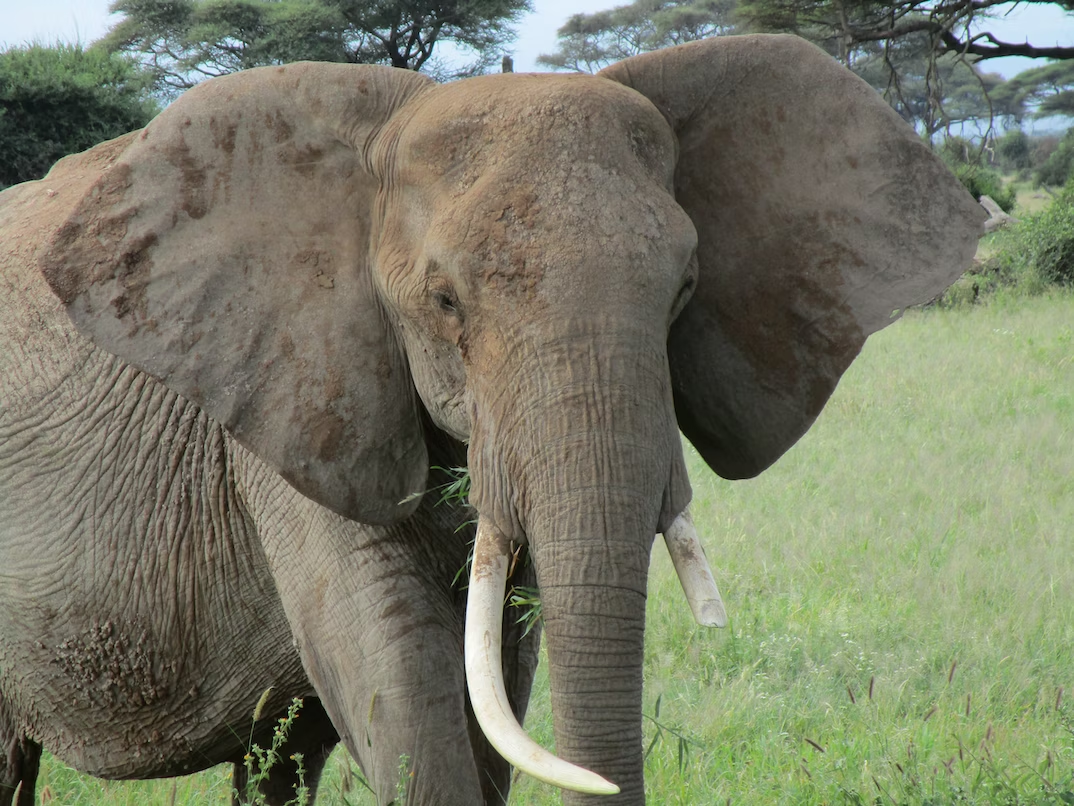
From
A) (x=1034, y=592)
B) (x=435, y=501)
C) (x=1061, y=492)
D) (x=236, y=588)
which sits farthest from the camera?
(x=1061, y=492)

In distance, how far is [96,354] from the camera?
2836 mm

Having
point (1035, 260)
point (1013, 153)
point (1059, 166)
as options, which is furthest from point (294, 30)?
point (1013, 153)

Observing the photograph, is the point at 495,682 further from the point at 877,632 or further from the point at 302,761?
the point at 877,632

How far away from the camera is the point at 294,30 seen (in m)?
24.7

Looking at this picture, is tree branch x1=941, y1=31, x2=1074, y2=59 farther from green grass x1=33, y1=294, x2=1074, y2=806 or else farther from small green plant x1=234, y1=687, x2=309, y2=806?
small green plant x1=234, y1=687, x2=309, y2=806

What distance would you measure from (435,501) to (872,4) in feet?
61.7

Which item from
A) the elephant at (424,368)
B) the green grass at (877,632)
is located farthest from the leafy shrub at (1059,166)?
the elephant at (424,368)

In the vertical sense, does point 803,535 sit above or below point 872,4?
above

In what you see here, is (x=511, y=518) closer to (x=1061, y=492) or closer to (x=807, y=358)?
(x=807, y=358)

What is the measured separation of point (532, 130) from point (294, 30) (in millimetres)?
24032

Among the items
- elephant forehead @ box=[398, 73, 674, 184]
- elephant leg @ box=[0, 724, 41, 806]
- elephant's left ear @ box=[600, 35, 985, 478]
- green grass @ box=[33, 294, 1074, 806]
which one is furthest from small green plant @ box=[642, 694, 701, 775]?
elephant leg @ box=[0, 724, 41, 806]

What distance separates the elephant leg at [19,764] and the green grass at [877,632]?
263 millimetres

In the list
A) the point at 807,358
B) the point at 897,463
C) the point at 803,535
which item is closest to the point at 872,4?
the point at 897,463

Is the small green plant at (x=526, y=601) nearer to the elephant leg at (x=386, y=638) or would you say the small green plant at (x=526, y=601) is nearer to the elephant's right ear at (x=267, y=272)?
the elephant leg at (x=386, y=638)
